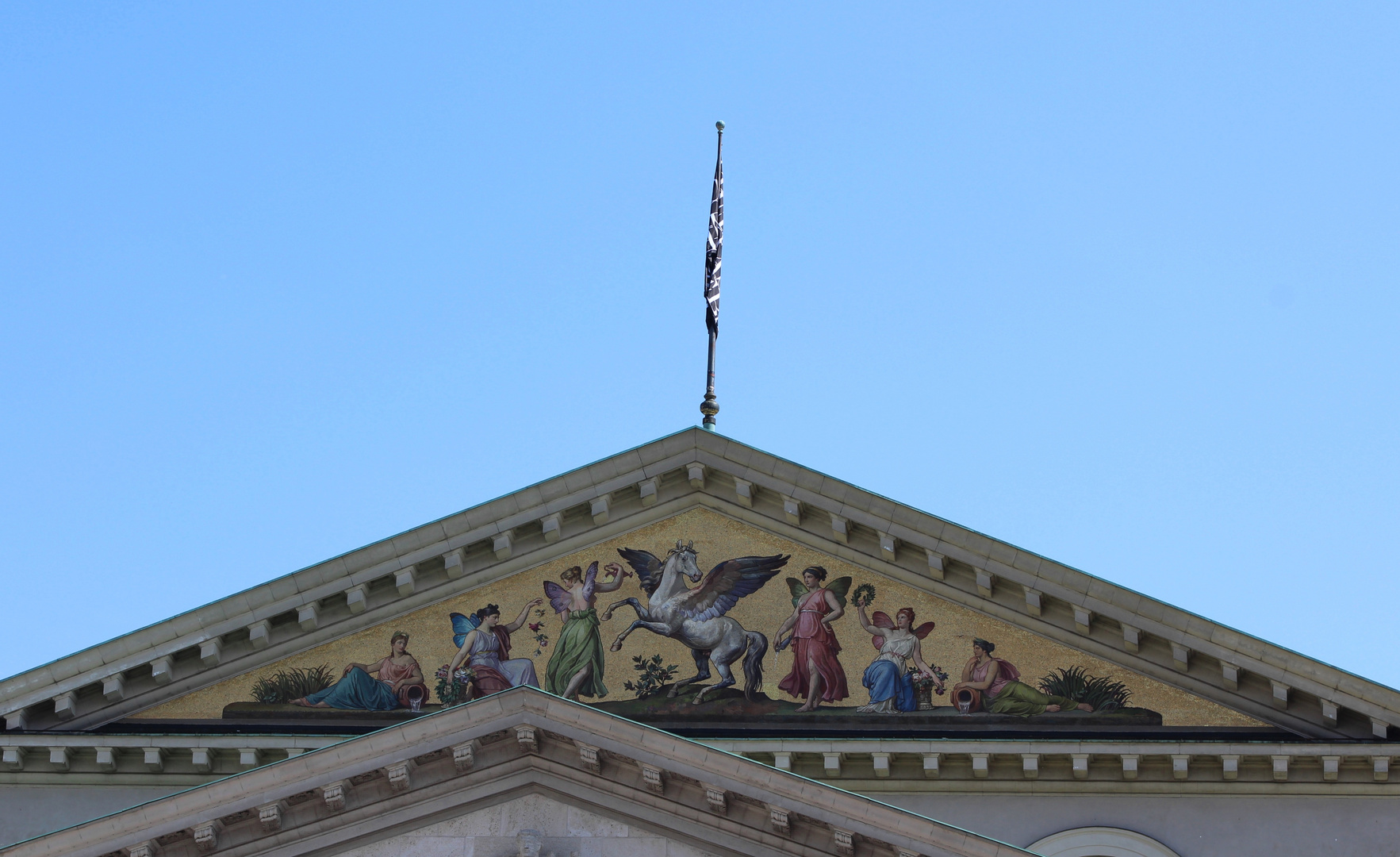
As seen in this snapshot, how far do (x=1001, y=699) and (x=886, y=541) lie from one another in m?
2.39

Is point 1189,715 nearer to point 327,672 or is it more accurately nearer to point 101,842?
point 327,672

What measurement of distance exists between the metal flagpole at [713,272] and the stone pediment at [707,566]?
1253 mm

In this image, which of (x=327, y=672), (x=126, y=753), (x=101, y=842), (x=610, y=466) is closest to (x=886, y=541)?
(x=610, y=466)

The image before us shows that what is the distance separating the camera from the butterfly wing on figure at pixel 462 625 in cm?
2603

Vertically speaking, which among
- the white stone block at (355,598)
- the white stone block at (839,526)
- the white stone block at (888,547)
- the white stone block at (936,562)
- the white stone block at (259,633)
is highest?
the white stone block at (839,526)

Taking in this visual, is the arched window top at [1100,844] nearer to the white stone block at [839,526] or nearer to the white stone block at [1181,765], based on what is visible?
the white stone block at [1181,765]

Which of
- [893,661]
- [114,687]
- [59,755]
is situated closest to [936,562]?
[893,661]

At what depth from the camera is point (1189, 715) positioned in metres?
25.1

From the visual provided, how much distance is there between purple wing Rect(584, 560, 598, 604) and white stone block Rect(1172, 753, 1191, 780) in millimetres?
7164

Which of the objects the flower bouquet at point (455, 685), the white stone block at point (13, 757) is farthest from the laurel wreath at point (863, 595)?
the white stone block at point (13, 757)

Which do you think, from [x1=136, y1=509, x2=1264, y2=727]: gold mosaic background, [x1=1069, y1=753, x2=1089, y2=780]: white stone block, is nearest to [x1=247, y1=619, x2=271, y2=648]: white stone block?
[x1=136, y1=509, x2=1264, y2=727]: gold mosaic background

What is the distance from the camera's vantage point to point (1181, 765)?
24.6 metres

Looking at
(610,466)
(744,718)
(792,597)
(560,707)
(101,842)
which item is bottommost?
(101,842)

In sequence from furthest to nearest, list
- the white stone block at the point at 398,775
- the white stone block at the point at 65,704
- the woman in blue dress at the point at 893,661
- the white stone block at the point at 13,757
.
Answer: the white stone block at the point at 65,704
the white stone block at the point at 13,757
the woman in blue dress at the point at 893,661
the white stone block at the point at 398,775
